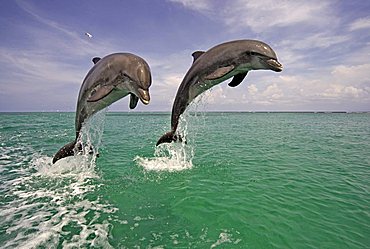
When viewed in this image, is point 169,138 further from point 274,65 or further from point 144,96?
point 274,65

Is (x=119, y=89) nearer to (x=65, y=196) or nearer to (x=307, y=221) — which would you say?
(x=65, y=196)

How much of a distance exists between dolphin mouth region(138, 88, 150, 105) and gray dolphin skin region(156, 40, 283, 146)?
1.93 m

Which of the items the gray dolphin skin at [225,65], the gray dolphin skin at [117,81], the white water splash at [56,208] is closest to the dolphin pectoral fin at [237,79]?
the gray dolphin skin at [225,65]

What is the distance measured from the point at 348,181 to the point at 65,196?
1044 centimetres

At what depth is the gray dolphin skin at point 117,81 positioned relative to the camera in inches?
197

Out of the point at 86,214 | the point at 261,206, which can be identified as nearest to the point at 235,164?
the point at 261,206

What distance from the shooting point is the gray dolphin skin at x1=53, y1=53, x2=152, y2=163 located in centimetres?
499

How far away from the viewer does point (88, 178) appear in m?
9.54

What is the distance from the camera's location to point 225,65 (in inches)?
241

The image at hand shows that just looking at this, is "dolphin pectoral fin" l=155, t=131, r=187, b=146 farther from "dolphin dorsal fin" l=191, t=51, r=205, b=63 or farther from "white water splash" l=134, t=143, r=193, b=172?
"white water splash" l=134, t=143, r=193, b=172

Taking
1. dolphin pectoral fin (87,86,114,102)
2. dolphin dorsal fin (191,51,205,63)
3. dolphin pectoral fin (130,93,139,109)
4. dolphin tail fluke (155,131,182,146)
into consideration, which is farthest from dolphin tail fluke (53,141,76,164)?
dolphin dorsal fin (191,51,205,63)

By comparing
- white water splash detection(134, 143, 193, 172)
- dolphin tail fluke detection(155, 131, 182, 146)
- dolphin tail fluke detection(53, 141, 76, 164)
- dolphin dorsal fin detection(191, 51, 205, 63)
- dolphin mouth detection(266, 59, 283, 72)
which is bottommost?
white water splash detection(134, 143, 193, 172)

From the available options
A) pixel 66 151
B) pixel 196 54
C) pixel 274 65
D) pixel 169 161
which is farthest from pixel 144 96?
pixel 169 161

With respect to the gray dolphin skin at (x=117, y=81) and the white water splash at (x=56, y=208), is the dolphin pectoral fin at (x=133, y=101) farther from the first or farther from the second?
the white water splash at (x=56, y=208)
